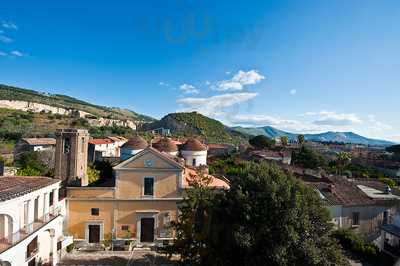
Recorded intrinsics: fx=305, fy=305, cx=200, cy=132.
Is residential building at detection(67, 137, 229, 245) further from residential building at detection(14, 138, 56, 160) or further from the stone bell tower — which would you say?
residential building at detection(14, 138, 56, 160)

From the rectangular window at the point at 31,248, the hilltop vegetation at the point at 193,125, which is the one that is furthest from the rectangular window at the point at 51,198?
the hilltop vegetation at the point at 193,125

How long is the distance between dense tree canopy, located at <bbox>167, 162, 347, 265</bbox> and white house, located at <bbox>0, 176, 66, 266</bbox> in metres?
8.96

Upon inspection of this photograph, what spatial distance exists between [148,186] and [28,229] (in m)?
9.65

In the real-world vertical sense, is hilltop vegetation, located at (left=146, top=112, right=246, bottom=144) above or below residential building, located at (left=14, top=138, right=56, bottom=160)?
above

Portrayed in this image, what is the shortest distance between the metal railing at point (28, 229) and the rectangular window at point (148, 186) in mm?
6754

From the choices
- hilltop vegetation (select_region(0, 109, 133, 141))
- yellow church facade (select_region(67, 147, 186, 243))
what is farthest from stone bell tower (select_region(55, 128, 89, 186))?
hilltop vegetation (select_region(0, 109, 133, 141))

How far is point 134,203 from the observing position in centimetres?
2533

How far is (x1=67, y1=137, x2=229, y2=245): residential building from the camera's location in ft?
81.5

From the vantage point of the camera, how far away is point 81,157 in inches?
1067

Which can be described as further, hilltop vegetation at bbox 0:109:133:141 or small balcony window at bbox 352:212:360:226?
hilltop vegetation at bbox 0:109:133:141

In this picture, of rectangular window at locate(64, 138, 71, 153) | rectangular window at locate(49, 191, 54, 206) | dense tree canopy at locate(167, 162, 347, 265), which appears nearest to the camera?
dense tree canopy at locate(167, 162, 347, 265)

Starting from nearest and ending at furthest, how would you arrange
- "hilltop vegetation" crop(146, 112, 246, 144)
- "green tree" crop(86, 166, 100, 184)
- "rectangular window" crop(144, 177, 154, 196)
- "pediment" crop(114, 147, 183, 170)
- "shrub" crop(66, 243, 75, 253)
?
1. "shrub" crop(66, 243, 75, 253)
2. "pediment" crop(114, 147, 183, 170)
3. "rectangular window" crop(144, 177, 154, 196)
4. "green tree" crop(86, 166, 100, 184)
5. "hilltop vegetation" crop(146, 112, 246, 144)

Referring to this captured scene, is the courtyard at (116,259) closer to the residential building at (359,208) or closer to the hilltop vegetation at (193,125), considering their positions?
the residential building at (359,208)

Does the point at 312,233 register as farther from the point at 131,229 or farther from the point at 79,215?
the point at 79,215
